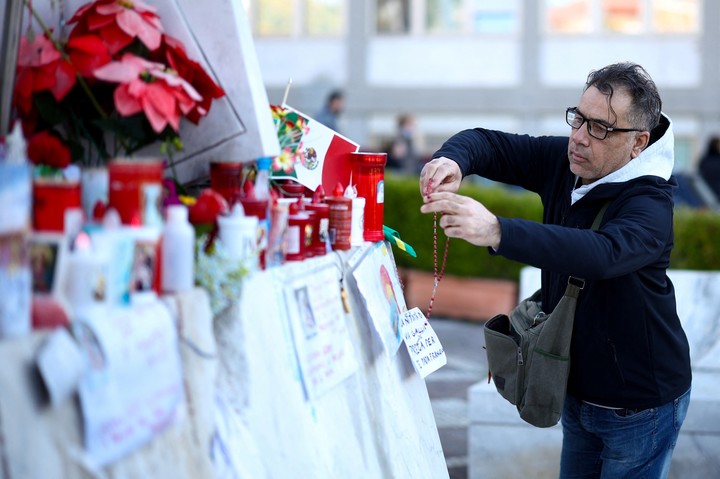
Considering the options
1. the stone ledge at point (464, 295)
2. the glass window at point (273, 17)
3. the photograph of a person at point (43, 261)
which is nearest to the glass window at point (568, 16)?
the glass window at point (273, 17)

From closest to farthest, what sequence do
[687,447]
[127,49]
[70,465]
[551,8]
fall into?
[70,465] < [127,49] < [687,447] < [551,8]

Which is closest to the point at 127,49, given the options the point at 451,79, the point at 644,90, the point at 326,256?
the point at 326,256

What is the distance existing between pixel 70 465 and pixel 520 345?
1.66 metres

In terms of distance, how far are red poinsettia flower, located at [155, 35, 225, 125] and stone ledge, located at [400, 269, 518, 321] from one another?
18.5 feet

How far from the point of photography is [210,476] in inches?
78.7

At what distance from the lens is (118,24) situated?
226 cm

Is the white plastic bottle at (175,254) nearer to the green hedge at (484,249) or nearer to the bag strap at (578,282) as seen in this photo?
the bag strap at (578,282)

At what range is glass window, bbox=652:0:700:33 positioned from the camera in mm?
18016

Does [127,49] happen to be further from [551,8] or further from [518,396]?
[551,8]

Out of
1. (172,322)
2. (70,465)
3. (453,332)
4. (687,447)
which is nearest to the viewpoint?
(70,465)

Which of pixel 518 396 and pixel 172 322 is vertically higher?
pixel 172 322

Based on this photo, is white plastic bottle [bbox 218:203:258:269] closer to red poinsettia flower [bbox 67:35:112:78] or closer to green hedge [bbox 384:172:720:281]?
red poinsettia flower [bbox 67:35:112:78]

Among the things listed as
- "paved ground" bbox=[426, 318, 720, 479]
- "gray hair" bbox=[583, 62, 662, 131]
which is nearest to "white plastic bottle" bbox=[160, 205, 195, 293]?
"gray hair" bbox=[583, 62, 662, 131]

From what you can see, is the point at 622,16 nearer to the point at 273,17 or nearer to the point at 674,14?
the point at 674,14
